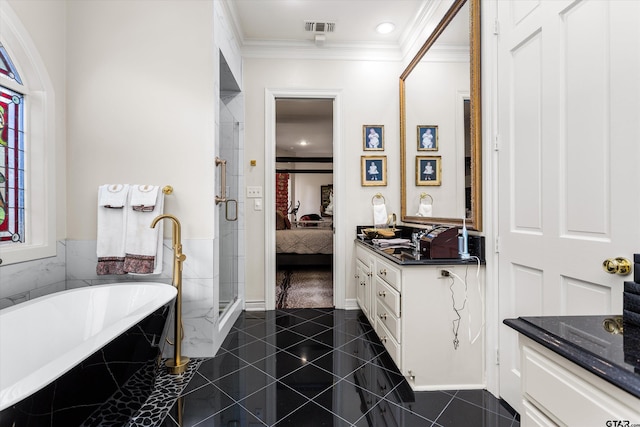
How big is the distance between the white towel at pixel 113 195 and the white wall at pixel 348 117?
1.32m

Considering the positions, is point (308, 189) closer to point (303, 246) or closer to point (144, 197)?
point (303, 246)

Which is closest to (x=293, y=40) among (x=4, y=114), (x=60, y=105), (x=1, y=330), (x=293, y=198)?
(x=60, y=105)

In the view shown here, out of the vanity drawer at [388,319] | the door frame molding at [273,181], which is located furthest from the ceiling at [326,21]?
the vanity drawer at [388,319]

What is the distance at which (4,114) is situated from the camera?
189 cm

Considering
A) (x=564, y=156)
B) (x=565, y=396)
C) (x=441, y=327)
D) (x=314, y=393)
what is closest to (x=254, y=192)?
(x=314, y=393)

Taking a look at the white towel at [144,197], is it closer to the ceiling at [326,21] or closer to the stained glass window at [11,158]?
the stained glass window at [11,158]

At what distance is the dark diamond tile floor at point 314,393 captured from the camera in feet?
5.29

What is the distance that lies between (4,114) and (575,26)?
10.2 ft

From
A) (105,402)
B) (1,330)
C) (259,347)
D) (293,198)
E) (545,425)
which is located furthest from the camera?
(293,198)

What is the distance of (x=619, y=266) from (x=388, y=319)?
1.33 m

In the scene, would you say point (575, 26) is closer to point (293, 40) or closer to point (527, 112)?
point (527, 112)

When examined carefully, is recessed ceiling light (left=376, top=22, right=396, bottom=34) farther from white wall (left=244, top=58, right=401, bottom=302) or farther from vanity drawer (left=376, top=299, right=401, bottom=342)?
vanity drawer (left=376, top=299, right=401, bottom=342)

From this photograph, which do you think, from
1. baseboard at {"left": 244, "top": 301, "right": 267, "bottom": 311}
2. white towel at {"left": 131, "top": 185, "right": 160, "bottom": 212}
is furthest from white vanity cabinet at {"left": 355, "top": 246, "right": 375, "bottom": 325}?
white towel at {"left": 131, "top": 185, "right": 160, "bottom": 212}

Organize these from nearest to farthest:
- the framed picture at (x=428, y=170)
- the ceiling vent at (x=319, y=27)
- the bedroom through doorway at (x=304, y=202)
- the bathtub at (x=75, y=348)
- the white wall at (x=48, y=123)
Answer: the bathtub at (x=75, y=348) → the white wall at (x=48, y=123) → the framed picture at (x=428, y=170) → the ceiling vent at (x=319, y=27) → the bedroom through doorway at (x=304, y=202)
